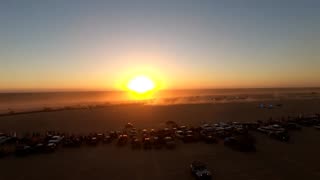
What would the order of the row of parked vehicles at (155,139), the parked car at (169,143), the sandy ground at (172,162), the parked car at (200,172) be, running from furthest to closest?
the parked car at (169,143)
the row of parked vehicles at (155,139)
the sandy ground at (172,162)
the parked car at (200,172)

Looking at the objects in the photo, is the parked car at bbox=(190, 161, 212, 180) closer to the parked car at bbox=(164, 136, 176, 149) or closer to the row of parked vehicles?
the parked car at bbox=(164, 136, 176, 149)

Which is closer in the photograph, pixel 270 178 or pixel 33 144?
pixel 270 178

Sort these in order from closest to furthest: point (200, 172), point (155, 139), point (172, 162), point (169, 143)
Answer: point (200, 172)
point (172, 162)
point (169, 143)
point (155, 139)

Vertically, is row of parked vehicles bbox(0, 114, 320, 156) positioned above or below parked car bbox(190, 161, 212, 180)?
above

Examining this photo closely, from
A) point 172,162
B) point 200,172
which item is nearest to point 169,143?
point 172,162

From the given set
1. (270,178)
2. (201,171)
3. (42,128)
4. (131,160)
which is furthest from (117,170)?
(42,128)

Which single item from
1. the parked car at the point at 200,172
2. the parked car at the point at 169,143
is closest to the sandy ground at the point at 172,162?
the parked car at the point at 200,172

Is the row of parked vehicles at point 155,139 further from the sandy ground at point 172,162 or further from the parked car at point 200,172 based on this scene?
the parked car at point 200,172

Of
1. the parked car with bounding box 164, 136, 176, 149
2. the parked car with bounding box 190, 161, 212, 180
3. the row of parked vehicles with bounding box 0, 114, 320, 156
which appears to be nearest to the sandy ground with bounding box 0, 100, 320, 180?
the parked car with bounding box 190, 161, 212, 180

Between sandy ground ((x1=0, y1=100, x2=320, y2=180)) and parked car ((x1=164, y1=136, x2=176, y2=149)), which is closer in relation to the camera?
sandy ground ((x1=0, y1=100, x2=320, y2=180))

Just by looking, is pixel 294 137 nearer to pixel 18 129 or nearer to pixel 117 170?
pixel 117 170

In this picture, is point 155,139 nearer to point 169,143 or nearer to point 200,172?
point 169,143
